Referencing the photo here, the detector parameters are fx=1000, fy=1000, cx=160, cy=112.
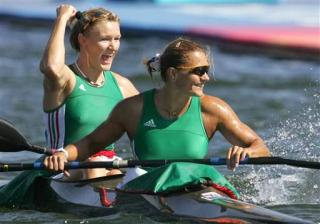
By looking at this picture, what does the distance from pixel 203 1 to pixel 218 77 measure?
8413 millimetres

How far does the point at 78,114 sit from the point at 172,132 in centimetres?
71

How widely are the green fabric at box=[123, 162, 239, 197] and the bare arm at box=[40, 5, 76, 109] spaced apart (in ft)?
2.60

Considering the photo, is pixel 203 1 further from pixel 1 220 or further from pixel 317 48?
pixel 1 220

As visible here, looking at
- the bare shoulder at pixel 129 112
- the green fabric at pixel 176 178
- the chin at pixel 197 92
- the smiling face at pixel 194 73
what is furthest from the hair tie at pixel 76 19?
the green fabric at pixel 176 178

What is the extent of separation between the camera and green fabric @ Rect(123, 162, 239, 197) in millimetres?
4586

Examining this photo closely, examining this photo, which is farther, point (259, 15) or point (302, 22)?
point (259, 15)

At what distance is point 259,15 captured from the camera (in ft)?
54.3

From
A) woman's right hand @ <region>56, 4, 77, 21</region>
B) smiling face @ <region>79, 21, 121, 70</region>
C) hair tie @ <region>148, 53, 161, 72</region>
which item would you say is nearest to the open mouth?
smiling face @ <region>79, 21, 121, 70</region>

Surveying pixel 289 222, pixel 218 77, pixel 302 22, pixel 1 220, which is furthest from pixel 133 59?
pixel 289 222

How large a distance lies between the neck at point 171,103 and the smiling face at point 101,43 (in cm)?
57

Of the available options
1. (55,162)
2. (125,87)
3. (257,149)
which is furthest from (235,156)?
(125,87)

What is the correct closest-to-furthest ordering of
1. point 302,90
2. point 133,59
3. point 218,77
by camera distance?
point 302,90
point 218,77
point 133,59

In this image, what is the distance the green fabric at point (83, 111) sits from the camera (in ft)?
17.5

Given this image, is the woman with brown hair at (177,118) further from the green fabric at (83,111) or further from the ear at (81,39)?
the ear at (81,39)
